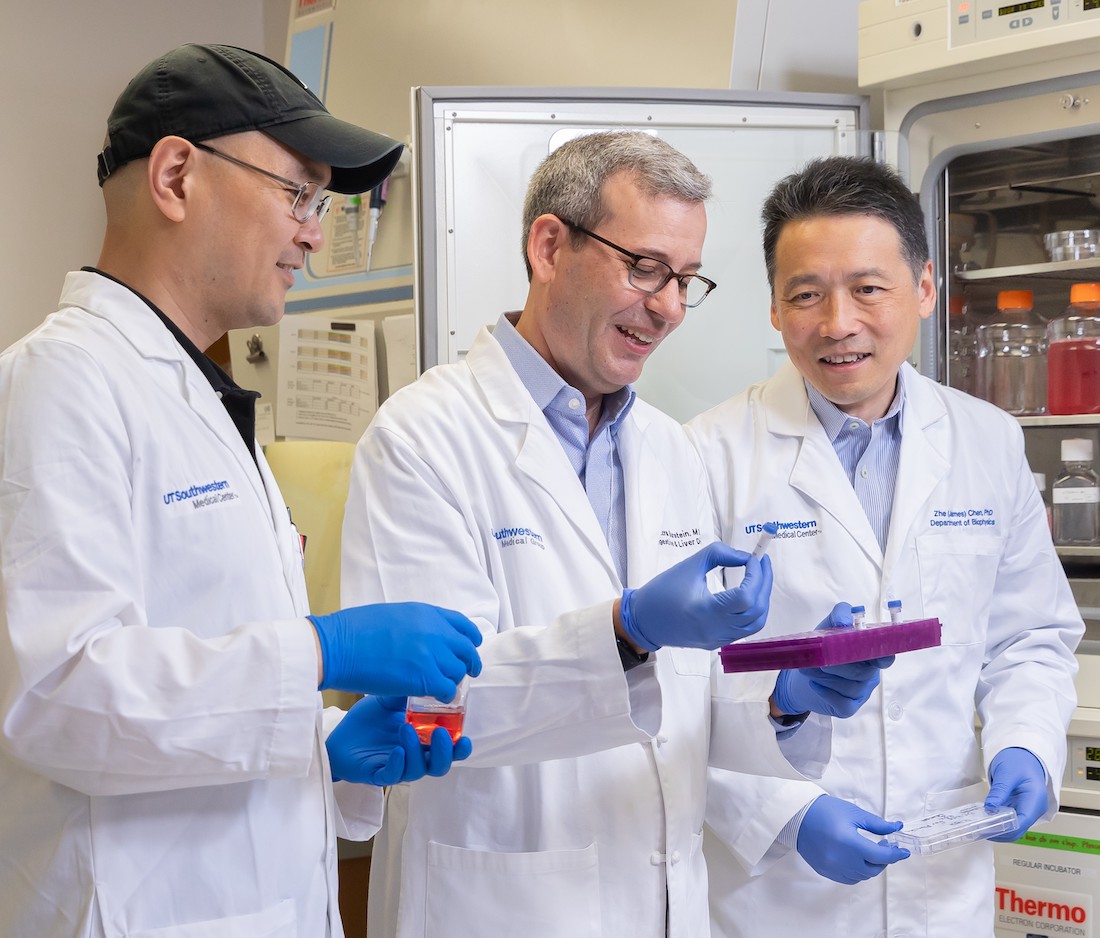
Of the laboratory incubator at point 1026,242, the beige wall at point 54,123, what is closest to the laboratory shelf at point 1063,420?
the laboratory incubator at point 1026,242

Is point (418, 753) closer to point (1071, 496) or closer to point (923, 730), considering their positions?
point (923, 730)

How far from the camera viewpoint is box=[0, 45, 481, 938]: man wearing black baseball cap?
3.12 ft

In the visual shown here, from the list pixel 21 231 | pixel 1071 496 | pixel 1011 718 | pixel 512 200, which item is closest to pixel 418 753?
pixel 1011 718

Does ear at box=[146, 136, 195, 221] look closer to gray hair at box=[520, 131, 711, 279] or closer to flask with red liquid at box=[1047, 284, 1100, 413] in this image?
gray hair at box=[520, 131, 711, 279]

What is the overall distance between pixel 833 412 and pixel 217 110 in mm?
1047

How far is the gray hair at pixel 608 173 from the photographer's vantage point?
151 centimetres

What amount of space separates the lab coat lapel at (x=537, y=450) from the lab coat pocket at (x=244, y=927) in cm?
57

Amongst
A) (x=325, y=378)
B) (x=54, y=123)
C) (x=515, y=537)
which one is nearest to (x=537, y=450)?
(x=515, y=537)

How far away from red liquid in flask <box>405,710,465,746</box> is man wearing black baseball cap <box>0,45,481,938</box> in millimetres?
35

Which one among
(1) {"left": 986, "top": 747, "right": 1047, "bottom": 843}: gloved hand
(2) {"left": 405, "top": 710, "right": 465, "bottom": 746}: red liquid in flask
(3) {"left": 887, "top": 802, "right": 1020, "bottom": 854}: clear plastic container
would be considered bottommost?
(3) {"left": 887, "top": 802, "right": 1020, "bottom": 854}: clear plastic container

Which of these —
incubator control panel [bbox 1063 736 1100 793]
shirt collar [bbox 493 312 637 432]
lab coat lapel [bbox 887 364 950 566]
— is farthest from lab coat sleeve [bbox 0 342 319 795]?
incubator control panel [bbox 1063 736 1100 793]

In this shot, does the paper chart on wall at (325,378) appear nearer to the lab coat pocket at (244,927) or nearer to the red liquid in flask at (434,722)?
the red liquid in flask at (434,722)

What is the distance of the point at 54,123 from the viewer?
147 inches

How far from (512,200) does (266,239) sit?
1.21 m
